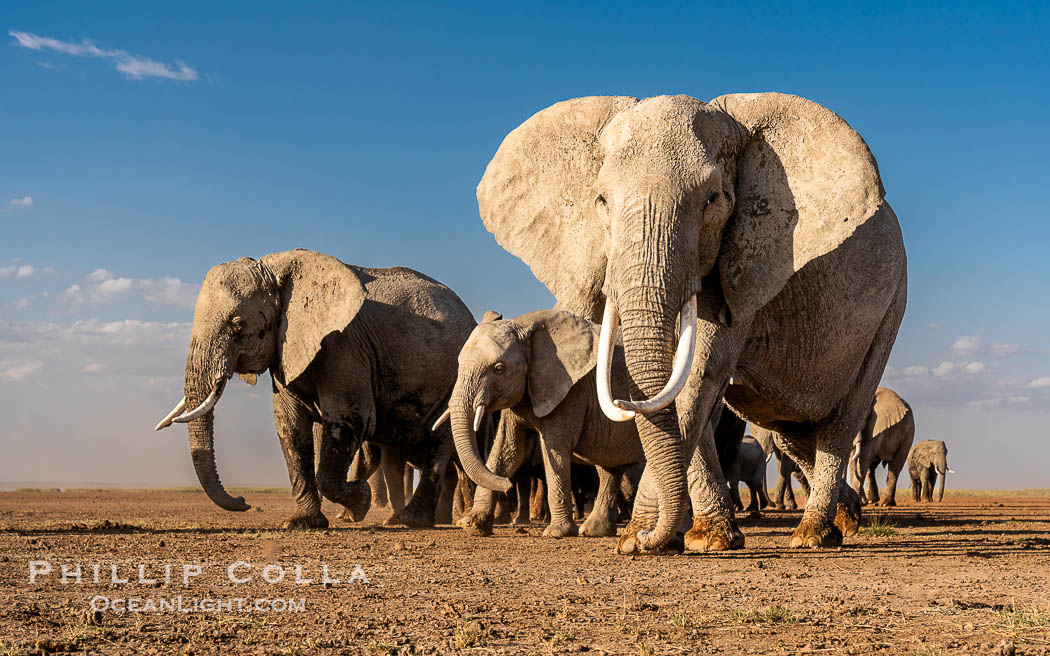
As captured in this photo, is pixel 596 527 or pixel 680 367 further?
pixel 596 527

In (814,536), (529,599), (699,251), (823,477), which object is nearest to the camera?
(529,599)

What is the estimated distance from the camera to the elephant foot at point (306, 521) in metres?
12.7

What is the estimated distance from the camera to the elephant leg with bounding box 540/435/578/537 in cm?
1129

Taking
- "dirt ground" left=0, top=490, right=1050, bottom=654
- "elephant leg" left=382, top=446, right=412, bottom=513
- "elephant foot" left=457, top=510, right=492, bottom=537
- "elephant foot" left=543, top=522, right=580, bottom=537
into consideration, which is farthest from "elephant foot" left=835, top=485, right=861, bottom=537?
"elephant leg" left=382, top=446, right=412, bottom=513

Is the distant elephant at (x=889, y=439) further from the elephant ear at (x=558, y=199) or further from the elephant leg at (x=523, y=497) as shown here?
the elephant ear at (x=558, y=199)

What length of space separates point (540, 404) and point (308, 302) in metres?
3.57

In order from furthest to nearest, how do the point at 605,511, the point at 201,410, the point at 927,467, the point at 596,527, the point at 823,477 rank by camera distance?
the point at 927,467, the point at 201,410, the point at 605,511, the point at 596,527, the point at 823,477

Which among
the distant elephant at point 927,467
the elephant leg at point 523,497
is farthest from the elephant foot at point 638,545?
the distant elephant at point 927,467

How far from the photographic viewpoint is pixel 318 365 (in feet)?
44.3

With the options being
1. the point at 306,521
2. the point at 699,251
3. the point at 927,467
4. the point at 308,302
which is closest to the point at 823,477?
the point at 699,251

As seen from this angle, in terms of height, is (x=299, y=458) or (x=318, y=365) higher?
(x=318, y=365)

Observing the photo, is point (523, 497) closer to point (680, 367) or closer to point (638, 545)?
point (638, 545)

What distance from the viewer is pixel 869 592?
6.55 meters

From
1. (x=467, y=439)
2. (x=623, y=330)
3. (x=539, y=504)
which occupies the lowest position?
(x=539, y=504)
